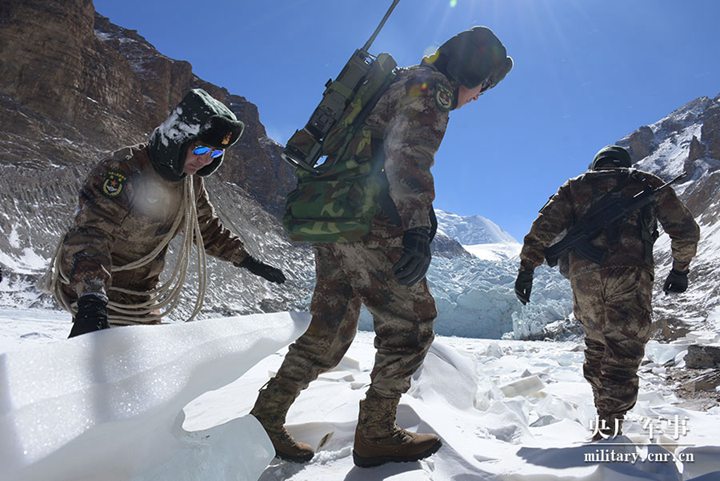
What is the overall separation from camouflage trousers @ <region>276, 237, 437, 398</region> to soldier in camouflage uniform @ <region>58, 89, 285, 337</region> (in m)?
0.73

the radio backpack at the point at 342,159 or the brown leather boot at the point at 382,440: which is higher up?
the radio backpack at the point at 342,159

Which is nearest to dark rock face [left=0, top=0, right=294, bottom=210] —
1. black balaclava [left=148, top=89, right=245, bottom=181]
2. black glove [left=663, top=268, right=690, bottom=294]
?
black balaclava [left=148, top=89, right=245, bottom=181]

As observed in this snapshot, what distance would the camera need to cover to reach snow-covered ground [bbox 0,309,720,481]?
83 centimetres

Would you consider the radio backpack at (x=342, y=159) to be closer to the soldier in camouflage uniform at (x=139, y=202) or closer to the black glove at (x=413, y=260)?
the black glove at (x=413, y=260)

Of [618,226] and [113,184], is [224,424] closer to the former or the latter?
[113,184]

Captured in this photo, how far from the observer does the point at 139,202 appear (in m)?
2.04

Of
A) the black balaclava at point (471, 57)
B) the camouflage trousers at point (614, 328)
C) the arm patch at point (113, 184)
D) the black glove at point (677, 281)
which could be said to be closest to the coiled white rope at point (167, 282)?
the arm patch at point (113, 184)

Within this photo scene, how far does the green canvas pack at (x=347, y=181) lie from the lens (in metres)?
1.74

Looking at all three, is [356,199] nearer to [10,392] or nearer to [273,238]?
[10,392]

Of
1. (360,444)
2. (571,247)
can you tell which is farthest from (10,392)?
(571,247)

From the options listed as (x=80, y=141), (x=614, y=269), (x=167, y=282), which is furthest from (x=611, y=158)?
(x=80, y=141)

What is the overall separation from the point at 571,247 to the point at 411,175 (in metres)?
1.51

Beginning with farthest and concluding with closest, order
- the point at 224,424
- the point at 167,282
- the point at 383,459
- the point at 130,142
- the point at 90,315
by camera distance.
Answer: the point at 130,142
the point at 167,282
the point at 383,459
the point at 90,315
the point at 224,424

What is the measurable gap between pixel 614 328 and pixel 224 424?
1.99m
